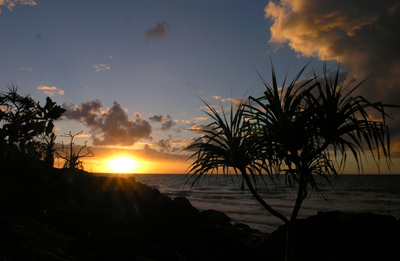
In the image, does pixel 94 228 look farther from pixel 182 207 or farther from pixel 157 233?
pixel 182 207

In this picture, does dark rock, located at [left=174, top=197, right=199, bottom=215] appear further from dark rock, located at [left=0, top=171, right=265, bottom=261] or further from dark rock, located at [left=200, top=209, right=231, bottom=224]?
dark rock, located at [left=200, top=209, right=231, bottom=224]

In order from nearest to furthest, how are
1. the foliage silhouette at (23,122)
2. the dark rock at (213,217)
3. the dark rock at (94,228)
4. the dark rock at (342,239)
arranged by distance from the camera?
the foliage silhouette at (23,122) → the dark rock at (94,228) → the dark rock at (342,239) → the dark rock at (213,217)

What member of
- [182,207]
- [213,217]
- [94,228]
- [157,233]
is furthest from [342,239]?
[182,207]

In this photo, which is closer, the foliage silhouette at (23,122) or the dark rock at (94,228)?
the foliage silhouette at (23,122)

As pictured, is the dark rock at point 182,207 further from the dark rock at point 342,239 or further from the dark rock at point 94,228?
the dark rock at point 342,239

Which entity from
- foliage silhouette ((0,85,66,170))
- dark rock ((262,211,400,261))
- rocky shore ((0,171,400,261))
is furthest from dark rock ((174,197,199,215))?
foliage silhouette ((0,85,66,170))

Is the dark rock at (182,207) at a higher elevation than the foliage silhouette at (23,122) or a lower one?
lower

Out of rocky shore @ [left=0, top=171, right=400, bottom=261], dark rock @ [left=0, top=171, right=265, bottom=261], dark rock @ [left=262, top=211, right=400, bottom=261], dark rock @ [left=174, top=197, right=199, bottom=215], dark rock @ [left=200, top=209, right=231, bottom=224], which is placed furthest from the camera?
dark rock @ [left=174, top=197, right=199, bottom=215]

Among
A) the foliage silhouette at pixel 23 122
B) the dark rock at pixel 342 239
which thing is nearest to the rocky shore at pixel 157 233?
the dark rock at pixel 342 239

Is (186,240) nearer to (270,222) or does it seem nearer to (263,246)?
(263,246)

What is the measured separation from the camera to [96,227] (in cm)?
648

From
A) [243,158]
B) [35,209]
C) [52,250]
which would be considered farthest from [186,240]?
[52,250]

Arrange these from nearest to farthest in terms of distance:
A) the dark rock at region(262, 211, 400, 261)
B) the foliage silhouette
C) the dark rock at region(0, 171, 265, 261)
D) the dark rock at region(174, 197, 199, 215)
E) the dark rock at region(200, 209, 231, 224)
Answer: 1. the foliage silhouette
2. the dark rock at region(0, 171, 265, 261)
3. the dark rock at region(262, 211, 400, 261)
4. the dark rock at region(200, 209, 231, 224)
5. the dark rock at region(174, 197, 199, 215)

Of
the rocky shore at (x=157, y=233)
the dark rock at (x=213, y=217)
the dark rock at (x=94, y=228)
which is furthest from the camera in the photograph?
the dark rock at (x=213, y=217)
